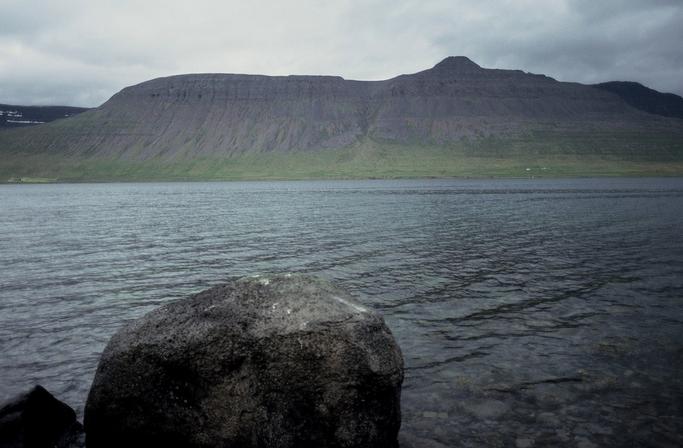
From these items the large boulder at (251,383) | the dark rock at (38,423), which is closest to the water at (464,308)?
the large boulder at (251,383)

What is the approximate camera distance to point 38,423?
280 inches

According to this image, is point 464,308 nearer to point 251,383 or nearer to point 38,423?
point 251,383

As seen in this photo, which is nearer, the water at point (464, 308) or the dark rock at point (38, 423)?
the dark rock at point (38, 423)

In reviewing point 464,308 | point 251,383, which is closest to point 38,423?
point 251,383

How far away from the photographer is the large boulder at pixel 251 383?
21.9 ft

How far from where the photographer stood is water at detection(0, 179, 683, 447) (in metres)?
8.43

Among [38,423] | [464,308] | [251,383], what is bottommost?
[464,308]

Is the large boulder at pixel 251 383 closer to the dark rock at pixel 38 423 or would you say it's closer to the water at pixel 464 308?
the dark rock at pixel 38 423

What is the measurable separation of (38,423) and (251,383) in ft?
11.3

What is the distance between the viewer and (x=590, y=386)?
936cm

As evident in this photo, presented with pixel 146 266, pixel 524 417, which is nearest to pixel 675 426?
pixel 524 417

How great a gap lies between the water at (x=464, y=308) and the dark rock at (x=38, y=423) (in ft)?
6.60

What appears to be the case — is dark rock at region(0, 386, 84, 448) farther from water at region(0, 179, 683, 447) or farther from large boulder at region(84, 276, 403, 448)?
water at region(0, 179, 683, 447)

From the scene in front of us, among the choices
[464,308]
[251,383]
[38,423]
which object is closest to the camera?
[251,383]
